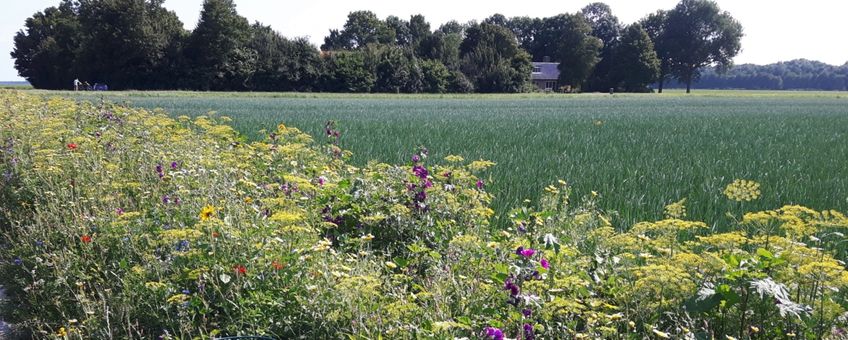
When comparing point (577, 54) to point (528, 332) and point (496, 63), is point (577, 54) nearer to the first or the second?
point (496, 63)

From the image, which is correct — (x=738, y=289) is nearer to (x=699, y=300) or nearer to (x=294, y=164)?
(x=699, y=300)

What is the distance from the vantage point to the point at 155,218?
14.6 feet

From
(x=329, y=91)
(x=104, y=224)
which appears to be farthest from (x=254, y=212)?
(x=329, y=91)

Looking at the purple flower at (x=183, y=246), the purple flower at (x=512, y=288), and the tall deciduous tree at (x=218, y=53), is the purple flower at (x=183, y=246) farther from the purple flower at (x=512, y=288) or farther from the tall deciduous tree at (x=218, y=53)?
the tall deciduous tree at (x=218, y=53)

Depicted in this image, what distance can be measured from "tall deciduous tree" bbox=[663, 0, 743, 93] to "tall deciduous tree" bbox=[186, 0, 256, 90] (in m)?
61.3

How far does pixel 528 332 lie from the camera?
8.27 ft

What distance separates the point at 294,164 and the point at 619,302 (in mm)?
3691

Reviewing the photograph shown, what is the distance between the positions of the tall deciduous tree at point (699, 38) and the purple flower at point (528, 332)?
9551cm

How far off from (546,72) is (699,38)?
22626mm

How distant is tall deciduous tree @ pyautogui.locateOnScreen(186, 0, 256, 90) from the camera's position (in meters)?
58.8

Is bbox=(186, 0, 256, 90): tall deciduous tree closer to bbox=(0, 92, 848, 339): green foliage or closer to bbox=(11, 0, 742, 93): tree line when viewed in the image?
bbox=(11, 0, 742, 93): tree line

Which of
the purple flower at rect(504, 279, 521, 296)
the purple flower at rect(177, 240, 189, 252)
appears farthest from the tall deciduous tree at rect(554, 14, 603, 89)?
the purple flower at rect(504, 279, 521, 296)

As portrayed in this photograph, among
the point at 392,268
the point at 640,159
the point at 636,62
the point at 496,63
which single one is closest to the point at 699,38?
the point at 636,62

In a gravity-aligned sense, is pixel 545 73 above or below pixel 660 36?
below
